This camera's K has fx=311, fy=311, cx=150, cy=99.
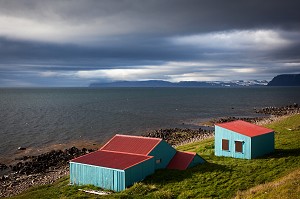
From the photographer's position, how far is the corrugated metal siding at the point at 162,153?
97.9ft

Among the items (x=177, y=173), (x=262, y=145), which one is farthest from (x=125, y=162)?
(x=262, y=145)

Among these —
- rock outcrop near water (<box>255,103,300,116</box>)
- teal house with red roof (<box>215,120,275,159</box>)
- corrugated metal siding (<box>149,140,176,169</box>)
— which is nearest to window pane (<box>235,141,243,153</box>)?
teal house with red roof (<box>215,120,275,159</box>)

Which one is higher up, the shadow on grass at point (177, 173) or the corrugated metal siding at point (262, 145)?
the corrugated metal siding at point (262, 145)

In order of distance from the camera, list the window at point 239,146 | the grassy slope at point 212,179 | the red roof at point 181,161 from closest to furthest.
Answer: the grassy slope at point 212,179 < the red roof at point 181,161 < the window at point 239,146

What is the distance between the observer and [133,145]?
3161 cm

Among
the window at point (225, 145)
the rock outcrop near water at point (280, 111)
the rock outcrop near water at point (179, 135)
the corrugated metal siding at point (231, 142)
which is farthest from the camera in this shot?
the rock outcrop near water at point (280, 111)

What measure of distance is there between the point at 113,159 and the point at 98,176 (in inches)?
90.3

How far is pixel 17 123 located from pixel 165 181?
76.5m

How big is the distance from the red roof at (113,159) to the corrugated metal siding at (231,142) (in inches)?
423

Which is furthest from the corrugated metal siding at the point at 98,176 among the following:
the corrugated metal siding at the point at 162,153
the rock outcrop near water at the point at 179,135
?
the rock outcrop near water at the point at 179,135

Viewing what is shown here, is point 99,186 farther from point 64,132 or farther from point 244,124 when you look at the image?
point 64,132

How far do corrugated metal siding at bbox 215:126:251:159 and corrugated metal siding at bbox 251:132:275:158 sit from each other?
56 cm

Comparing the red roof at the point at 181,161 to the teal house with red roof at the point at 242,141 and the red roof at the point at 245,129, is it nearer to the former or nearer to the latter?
the teal house with red roof at the point at 242,141

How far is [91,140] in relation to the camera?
66.6m
